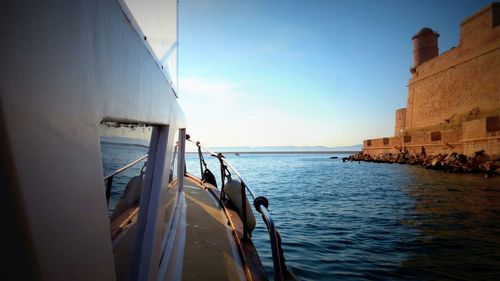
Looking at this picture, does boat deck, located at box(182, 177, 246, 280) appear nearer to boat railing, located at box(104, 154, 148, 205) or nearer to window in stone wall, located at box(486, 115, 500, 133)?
boat railing, located at box(104, 154, 148, 205)

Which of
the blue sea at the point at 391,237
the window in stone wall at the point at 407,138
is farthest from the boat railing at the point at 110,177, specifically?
the window in stone wall at the point at 407,138

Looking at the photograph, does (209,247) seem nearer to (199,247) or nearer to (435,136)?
(199,247)

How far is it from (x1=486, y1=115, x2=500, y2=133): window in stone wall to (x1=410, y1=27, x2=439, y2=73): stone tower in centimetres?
2103


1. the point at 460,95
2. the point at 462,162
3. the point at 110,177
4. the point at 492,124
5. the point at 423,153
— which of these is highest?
the point at 460,95

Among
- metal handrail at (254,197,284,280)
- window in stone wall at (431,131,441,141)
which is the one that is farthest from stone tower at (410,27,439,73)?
metal handrail at (254,197,284,280)

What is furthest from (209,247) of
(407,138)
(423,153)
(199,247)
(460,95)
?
(407,138)

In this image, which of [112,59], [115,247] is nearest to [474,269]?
[115,247]

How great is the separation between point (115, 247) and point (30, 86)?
0.99m

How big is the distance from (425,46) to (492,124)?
2350 cm

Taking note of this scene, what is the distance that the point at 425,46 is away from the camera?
Result: 40031 mm

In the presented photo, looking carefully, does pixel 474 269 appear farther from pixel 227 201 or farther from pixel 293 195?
pixel 293 195

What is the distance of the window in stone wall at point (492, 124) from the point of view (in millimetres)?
21086

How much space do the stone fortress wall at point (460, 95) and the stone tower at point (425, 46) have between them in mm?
130

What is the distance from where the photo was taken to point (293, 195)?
14281mm
